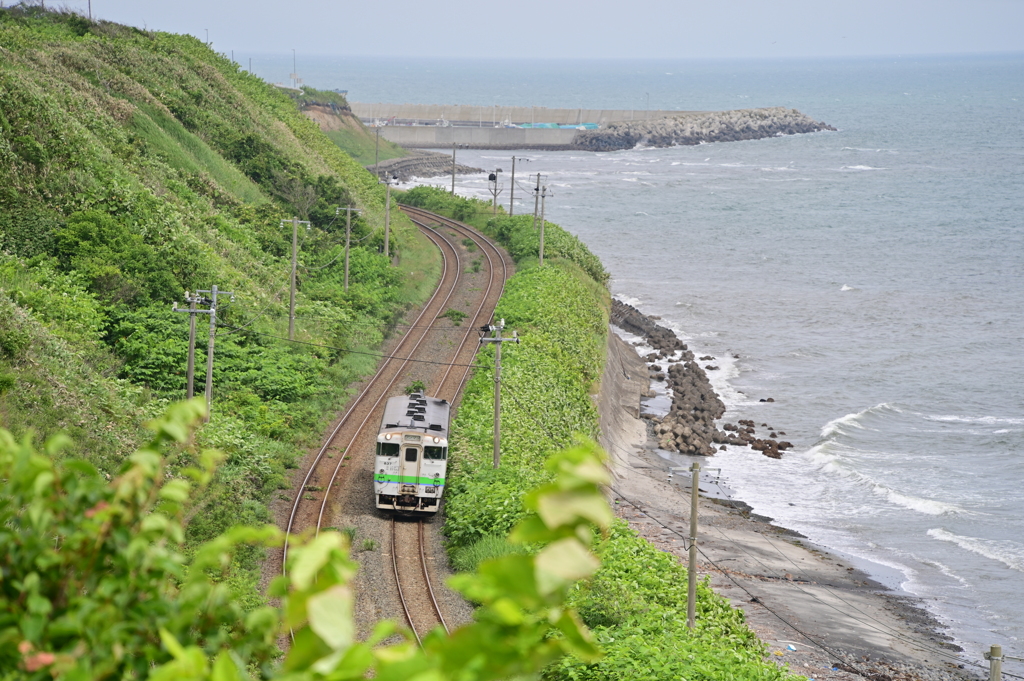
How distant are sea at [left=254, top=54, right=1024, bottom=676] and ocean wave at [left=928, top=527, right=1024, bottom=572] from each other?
0.10 m

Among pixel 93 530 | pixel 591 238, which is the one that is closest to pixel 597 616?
pixel 93 530

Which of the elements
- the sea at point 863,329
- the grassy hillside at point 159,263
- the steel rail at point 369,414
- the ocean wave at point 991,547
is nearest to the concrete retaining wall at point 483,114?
the sea at point 863,329

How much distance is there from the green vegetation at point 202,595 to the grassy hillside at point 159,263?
61.5 feet

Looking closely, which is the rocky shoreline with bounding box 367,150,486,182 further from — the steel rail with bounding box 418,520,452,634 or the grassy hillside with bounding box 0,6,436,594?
the steel rail with bounding box 418,520,452,634

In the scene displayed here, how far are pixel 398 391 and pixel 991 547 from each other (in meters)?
23.9

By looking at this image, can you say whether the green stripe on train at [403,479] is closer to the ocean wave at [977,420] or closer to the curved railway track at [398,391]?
the curved railway track at [398,391]

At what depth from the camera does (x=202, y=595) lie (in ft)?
13.4

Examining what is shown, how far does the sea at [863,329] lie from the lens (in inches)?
1556

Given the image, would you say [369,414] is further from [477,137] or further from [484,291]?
[477,137]

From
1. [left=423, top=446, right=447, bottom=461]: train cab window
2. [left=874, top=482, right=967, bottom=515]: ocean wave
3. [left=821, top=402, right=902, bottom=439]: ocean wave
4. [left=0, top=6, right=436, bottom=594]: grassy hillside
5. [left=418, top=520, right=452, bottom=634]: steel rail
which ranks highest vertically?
[left=0, top=6, right=436, bottom=594]: grassy hillside

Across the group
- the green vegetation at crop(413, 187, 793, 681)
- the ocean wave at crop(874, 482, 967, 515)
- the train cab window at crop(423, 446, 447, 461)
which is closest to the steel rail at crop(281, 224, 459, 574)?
the train cab window at crop(423, 446, 447, 461)

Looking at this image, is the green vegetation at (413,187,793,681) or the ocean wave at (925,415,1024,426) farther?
the ocean wave at (925,415,1024,426)

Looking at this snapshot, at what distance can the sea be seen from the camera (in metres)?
39.5

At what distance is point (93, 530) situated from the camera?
4.13m
